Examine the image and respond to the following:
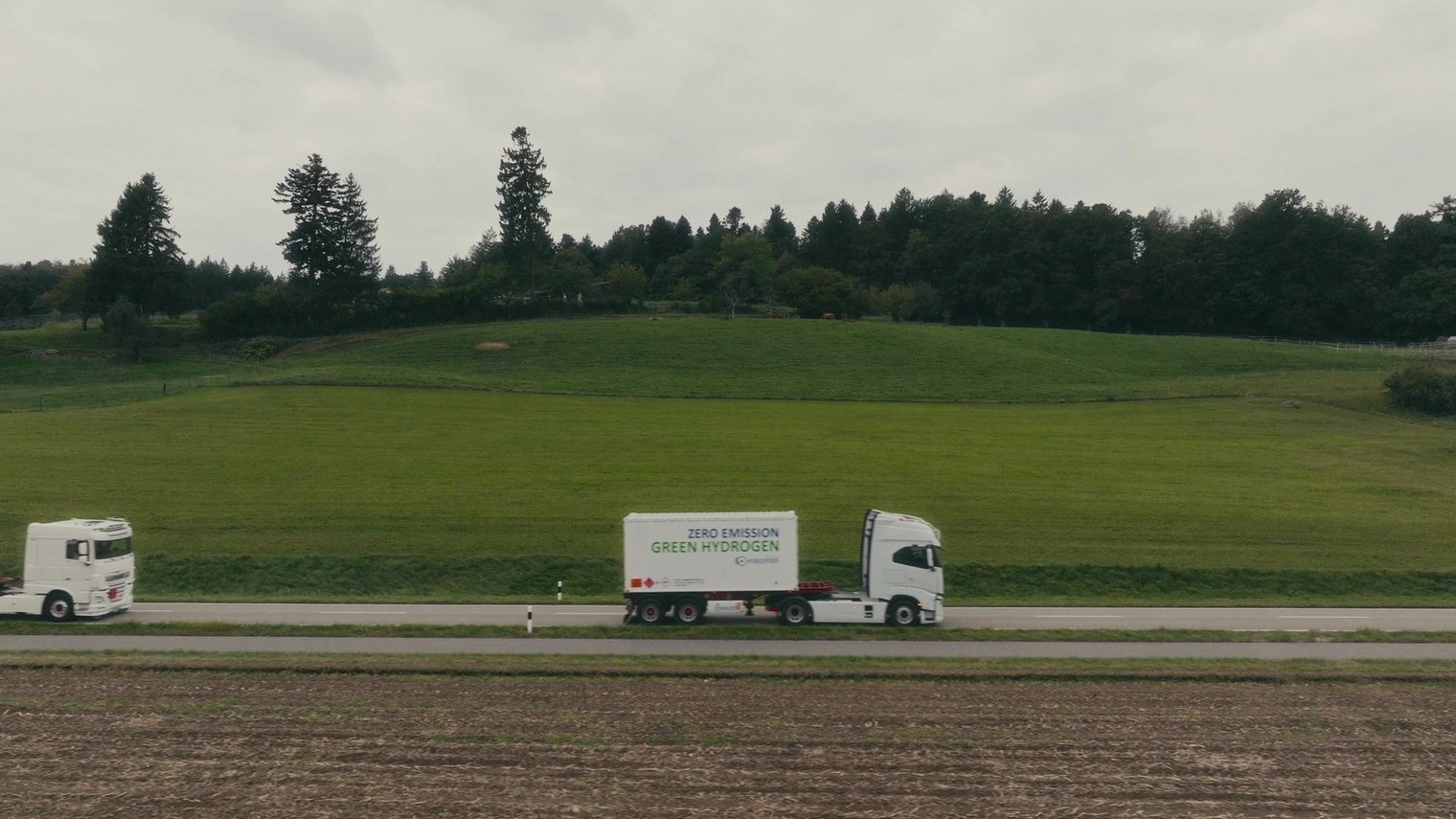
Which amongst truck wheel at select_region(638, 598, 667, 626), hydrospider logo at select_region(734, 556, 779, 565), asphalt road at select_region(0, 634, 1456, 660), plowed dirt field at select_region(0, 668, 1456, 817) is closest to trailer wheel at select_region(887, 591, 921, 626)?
asphalt road at select_region(0, 634, 1456, 660)

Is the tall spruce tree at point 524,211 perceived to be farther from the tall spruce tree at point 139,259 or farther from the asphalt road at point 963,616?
the asphalt road at point 963,616

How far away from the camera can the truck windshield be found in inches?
997

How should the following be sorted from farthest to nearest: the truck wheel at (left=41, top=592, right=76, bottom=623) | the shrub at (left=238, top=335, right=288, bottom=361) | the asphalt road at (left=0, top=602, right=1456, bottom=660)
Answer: the shrub at (left=238, top=335, right=288, bottom=361)
the truck wheel at (left=41, top=592, right=76, bottom=623)
the asphalt road at (left=0, top=602, right=1456, bottom=660)

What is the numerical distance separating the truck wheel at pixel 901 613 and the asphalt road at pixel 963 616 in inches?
45.4

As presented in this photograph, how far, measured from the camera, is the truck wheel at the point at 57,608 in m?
25.0

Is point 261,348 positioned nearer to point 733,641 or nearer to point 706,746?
point 733,641

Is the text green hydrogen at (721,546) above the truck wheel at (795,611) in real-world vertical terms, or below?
above

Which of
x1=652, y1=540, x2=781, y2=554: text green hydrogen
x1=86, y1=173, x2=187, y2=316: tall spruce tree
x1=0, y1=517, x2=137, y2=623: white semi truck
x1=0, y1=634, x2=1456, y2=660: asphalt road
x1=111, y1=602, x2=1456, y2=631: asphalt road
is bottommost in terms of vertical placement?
x1=111, y1=602, x2=1456, y2=631: asphalt road

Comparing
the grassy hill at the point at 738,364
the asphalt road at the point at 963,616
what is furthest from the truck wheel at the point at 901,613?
the grassy hill at the point at 738,364

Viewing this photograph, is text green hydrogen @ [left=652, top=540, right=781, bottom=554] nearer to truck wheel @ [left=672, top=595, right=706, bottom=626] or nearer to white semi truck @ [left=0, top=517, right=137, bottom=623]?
truck wheel @ [left=672, top=595, right=706, bottom=626]

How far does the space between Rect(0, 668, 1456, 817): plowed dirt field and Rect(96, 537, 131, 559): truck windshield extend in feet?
20.9

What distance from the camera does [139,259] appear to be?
8925cm

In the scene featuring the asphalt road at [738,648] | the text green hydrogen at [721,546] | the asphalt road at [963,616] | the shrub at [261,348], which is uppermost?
the shrub at [261,348]

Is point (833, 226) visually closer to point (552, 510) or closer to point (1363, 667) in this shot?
point (552, 510)
